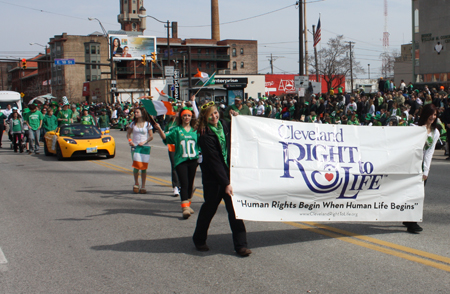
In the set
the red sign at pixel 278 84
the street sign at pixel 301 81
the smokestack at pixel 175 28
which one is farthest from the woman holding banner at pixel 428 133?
the red sign at pixel 278 84

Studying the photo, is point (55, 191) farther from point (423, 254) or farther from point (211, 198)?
point (423, 254)

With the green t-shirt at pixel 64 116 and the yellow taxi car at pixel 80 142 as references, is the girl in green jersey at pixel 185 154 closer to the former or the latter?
the yellow taxi car at pixel 80 142

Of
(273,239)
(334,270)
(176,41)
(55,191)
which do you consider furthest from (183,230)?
(176,41)

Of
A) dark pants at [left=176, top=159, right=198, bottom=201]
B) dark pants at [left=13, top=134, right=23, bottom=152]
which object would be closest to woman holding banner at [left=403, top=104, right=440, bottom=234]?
dark pants at [left=176, top=159, right=198, bottom=201]

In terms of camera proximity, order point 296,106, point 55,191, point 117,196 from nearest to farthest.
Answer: point 117,196, point 55,191, point 296,106

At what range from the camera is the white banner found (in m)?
5.61

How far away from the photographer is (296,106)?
26109 millimetres

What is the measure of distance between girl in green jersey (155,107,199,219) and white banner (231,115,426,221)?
1.99 meters

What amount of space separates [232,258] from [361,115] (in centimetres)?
1794

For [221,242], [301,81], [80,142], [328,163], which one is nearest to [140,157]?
[221,242]

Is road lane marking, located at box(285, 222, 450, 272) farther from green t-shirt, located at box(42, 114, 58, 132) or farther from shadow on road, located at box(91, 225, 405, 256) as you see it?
green t-shirt, located at box(42, 114, 58, 132)

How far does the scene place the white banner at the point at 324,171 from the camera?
18.4 feet

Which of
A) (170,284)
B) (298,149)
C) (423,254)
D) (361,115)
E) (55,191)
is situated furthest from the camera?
(361,115)

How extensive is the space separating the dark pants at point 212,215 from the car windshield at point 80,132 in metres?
12.6
